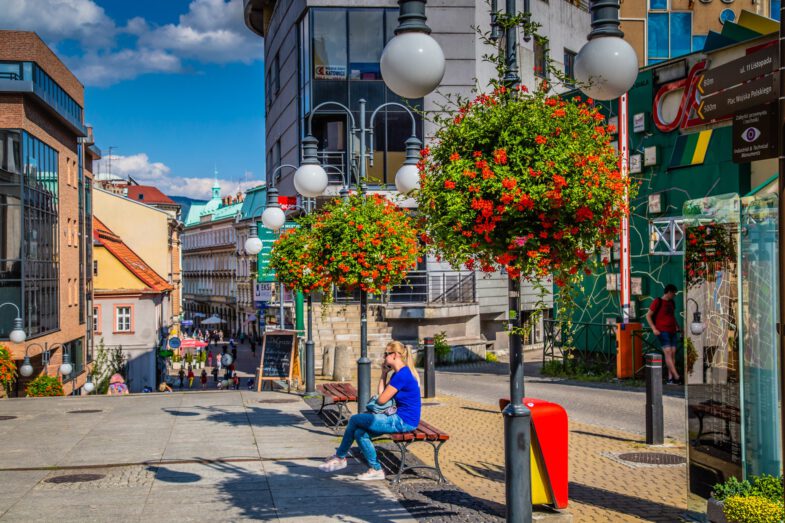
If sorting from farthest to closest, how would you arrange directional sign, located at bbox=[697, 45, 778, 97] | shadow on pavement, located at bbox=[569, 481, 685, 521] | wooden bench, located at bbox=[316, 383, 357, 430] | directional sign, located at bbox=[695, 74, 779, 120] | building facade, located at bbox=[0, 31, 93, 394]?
building facade, located at bbox=[0, 31, 93, 394] < wooden bench, located at bbox=[316, 383, 357, 430] < shadow on pavement, located at bbox=[569, 481, 685, 521] < directional sign, located at bbox=[695, 74, 779, 120] < directional sign, located at bbox=[697, 45, 778, 97]

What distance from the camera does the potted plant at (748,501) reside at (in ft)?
20.4

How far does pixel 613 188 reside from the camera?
6.67 m

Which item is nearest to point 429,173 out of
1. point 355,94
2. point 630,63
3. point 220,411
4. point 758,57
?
point 630,63

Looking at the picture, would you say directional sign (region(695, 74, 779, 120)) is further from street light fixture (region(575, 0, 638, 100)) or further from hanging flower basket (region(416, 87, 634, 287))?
hanging flower basket (region(416, 87, 634, 287))

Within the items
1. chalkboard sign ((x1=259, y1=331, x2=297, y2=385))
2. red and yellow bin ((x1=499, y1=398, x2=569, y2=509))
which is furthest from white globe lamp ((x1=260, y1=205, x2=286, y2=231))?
red and yellow bin ((x1=499, y1=398, x2=569, y2=509))

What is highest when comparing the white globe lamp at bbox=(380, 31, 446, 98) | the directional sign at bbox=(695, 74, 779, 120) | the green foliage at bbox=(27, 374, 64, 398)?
the white globe lamp at bbox=(380, 31, 446, 98)

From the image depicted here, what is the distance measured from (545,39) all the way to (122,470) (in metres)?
6.49

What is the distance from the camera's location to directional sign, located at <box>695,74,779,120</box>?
213 inches

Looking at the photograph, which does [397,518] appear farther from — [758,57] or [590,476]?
[758,57]

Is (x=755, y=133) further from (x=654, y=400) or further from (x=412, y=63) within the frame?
(x=654, y=400)

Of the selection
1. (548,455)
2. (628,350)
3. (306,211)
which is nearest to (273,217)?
(306,211)

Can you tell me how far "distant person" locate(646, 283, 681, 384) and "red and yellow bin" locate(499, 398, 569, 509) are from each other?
10.8 m

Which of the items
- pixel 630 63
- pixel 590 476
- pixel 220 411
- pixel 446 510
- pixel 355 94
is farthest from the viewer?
pixel 355 94

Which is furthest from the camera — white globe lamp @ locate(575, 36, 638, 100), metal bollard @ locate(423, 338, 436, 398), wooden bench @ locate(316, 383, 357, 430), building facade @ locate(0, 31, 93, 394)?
building facade @ locate(0, 31, 93, 394)
